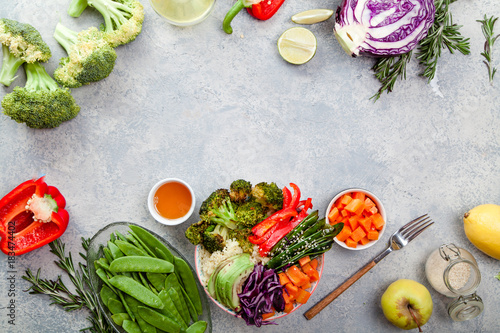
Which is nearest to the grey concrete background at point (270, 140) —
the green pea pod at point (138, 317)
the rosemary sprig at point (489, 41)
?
the rosemary sprig at point (489, 41)

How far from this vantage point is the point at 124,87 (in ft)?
8.35

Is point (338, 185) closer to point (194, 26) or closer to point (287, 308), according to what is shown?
point (287, 308)

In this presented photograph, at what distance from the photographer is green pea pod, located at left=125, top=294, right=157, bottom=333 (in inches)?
87.6

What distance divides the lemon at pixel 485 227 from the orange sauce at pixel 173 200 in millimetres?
1941

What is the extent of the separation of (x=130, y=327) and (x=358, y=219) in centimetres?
161

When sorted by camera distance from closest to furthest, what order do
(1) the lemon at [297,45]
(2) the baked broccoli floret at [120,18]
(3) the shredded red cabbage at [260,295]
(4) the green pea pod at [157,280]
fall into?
(3) the shredded red cabbage at [260,295]
(4) the green pea pod at [157,280]
(2) the baked broccoli floret at [120,18]
(1) the lemon at [297,45]

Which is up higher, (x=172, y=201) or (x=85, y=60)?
(x=85, y=60)

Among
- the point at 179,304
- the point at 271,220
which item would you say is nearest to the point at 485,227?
the point at 271,220

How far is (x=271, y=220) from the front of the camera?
2238 millimetres

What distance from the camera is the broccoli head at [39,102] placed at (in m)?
2.25

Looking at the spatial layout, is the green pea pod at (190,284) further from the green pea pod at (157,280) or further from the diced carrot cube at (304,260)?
the diced carrot cube at (304,260)

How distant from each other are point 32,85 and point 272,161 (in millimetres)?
1681

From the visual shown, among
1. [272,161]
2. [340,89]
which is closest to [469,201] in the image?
[340,89]

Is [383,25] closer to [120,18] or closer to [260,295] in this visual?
[120,18]
